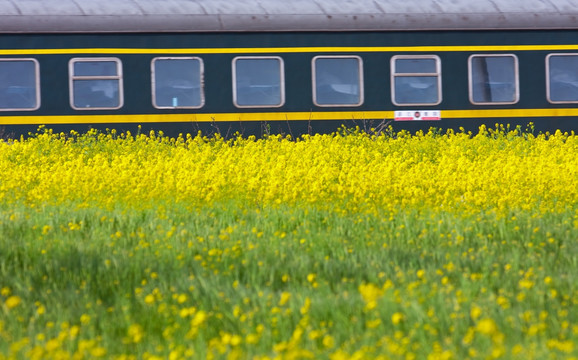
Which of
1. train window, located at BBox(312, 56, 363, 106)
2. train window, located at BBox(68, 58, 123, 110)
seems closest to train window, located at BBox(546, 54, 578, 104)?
train window, located at BBox(312, 56, 363, 106)

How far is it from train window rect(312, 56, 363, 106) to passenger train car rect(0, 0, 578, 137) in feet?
0.05

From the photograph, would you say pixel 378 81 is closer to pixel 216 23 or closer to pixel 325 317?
pixel 216 23

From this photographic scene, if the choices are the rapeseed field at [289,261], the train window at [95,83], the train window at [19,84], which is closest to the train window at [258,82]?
the train window at [95,83]

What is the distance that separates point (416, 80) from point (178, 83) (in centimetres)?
363

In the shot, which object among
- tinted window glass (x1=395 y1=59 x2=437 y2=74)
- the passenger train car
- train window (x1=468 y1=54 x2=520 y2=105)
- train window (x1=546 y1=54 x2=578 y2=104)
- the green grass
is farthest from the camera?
train window (x1=546 y1=54 x2=578 y2=104)

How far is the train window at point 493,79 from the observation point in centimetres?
1303

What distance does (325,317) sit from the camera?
3.65 metres

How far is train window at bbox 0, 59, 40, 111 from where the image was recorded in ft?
40.0

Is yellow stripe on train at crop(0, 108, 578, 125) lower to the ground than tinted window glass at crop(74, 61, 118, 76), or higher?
lower

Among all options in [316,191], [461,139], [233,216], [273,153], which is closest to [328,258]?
[233,216]

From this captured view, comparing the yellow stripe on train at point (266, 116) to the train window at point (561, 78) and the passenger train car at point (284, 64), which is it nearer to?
the passenger train car at point (284, 64)

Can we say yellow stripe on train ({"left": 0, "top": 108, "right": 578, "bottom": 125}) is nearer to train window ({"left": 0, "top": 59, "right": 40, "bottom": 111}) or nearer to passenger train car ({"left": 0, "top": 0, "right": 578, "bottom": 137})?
passenger train car ({"left": 0, "top": 0, "right": 578, "bottom": 137})

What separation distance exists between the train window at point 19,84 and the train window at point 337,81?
13.5ft

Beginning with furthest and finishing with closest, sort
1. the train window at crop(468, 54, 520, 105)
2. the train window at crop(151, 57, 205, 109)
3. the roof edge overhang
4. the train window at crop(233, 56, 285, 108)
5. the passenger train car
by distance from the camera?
the train window at crop(468, 54, 520, 105) → the train window at crop(233, 56, 285, 108) → the train window at crop(151, 57, 205, 109) → the passenger train car → the roof edge overhang
